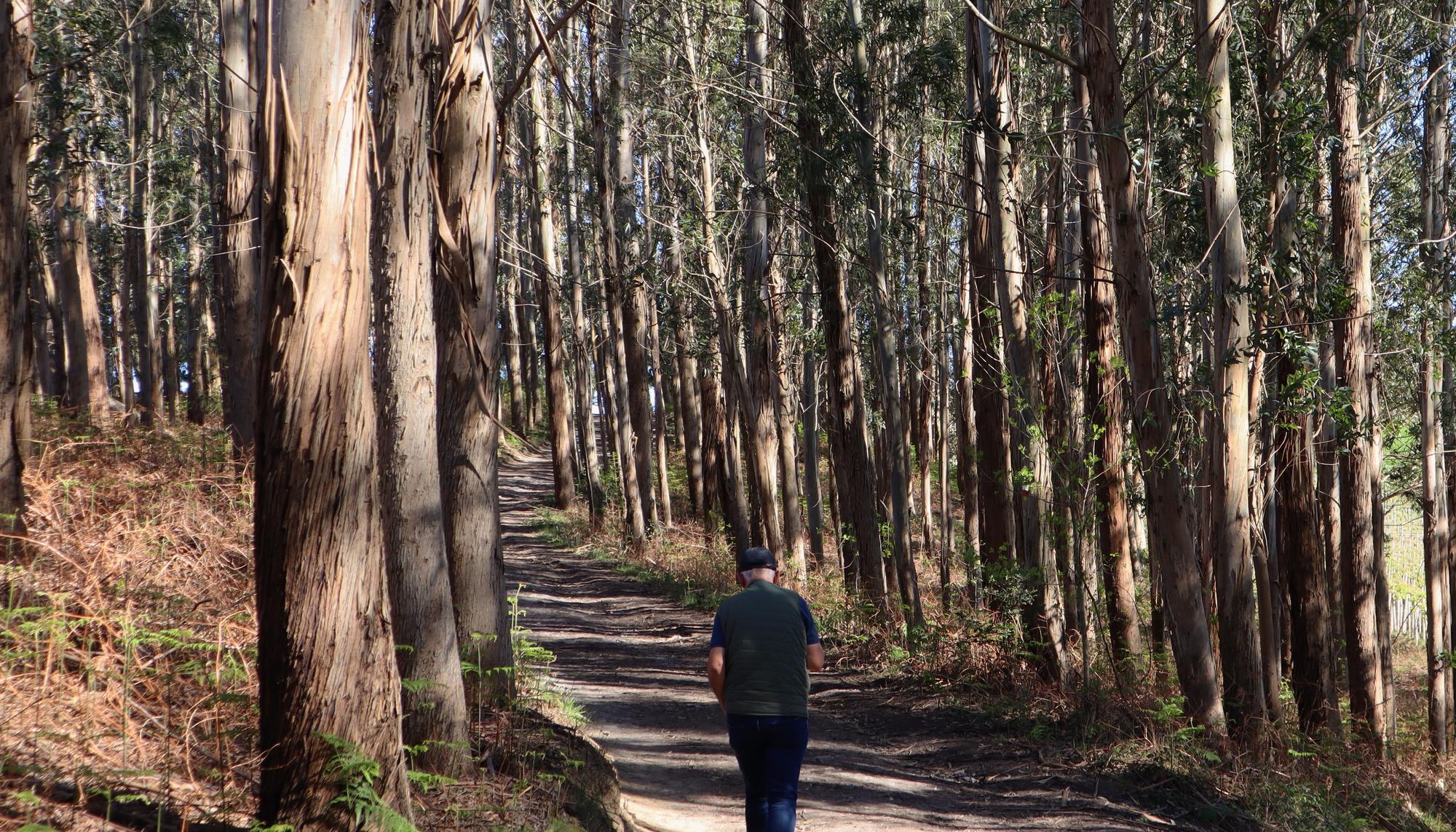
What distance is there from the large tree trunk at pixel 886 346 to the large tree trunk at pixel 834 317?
319 millimetres

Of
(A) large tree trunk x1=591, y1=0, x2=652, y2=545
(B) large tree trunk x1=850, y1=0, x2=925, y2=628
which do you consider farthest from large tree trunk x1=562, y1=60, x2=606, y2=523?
(B) large tree trunk x1=850, y1=0, x2=925, y2=628

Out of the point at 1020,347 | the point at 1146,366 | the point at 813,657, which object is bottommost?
the point at 813,657

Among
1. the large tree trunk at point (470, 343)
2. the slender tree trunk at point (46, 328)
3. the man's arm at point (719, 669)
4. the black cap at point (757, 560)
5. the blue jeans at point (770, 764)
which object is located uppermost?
the slender tree trunk at point (46, 328)

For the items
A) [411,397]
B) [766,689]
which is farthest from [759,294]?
[766,689]

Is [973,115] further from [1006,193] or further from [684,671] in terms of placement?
[684,671]

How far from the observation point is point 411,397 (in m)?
5.30

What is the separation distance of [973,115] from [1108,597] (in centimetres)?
542

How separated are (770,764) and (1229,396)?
6826mm

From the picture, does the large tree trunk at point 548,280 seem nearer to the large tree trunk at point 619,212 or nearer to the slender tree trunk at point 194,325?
the large tree trunk at point 619,212

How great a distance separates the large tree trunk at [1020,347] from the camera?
9.69 m

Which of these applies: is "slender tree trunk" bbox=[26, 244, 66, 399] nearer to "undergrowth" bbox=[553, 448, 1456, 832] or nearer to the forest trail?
the forest trail

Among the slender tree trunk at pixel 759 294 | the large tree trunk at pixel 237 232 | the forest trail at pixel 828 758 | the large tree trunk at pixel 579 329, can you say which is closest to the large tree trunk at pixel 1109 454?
the forest trail at pixel 828 758

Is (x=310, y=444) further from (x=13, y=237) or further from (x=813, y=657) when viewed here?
(x=13, y=237)

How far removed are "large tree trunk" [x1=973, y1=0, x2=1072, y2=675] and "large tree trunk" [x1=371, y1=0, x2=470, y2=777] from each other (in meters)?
5.87
